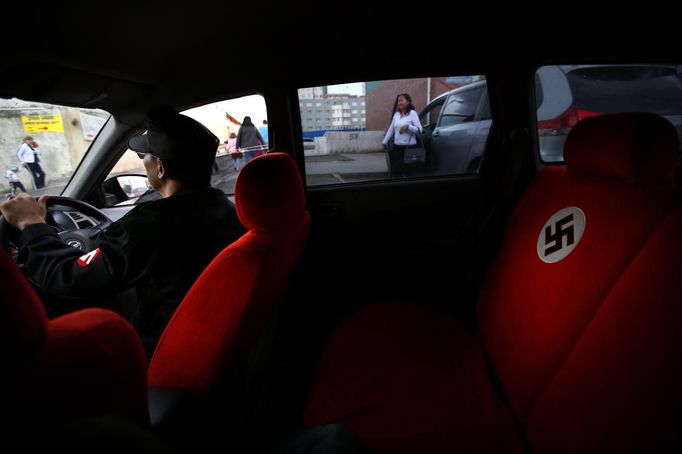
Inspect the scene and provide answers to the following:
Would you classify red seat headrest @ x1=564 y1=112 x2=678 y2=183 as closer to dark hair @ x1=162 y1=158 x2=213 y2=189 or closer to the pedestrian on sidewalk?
dark hair @ x1=162 y1=158 x2=213 y2=189

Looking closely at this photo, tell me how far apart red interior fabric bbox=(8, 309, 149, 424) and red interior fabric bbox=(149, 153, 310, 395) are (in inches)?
12.6

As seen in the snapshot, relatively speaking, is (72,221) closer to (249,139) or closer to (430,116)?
(249,139)

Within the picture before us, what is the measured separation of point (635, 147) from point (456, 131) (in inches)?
70.2

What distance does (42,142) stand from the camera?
1.80 m

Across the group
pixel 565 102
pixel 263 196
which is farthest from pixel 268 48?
pixel 565 102

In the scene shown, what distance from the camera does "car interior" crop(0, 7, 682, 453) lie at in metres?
0.72

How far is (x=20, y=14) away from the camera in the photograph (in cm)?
123

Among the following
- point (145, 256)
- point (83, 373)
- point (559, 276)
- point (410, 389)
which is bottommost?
point (410, 389)

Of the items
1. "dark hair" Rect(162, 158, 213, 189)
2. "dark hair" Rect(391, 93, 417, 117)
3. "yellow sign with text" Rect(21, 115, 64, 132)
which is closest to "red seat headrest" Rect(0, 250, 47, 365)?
"dark hair" Rect(162, 158, 213, 189)

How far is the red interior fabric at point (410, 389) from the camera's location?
959 millimetres

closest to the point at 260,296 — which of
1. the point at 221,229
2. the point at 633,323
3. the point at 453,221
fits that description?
the point at 221,229

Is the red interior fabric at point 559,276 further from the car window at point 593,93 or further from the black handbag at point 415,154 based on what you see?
the black handbag at point 415,154

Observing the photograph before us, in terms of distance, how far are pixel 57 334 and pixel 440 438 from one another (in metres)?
0.90

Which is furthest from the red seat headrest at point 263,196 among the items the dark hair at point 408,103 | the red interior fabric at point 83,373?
the dark hair at point 408,103
